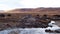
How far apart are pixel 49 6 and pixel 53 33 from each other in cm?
30

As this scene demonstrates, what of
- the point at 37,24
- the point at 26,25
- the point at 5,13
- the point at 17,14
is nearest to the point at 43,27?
the point at 37,24

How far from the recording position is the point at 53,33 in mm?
1021

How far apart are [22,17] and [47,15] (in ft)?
0.90

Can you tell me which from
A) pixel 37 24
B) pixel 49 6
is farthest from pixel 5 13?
pixel 49 6

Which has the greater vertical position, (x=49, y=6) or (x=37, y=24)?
(x=49, y=6)

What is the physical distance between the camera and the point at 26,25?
3.45 ft

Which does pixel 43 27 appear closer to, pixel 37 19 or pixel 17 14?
pixel 37 19

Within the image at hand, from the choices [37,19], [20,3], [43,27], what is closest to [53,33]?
[43,27]

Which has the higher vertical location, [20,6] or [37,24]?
[20,6]

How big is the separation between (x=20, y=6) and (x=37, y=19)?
24 cm

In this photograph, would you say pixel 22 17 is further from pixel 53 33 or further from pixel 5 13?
pixel 53 33

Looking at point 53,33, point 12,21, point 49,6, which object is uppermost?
point 49,6

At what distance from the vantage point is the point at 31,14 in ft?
3.51

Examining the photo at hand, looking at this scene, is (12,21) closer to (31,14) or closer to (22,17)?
(22,17)
